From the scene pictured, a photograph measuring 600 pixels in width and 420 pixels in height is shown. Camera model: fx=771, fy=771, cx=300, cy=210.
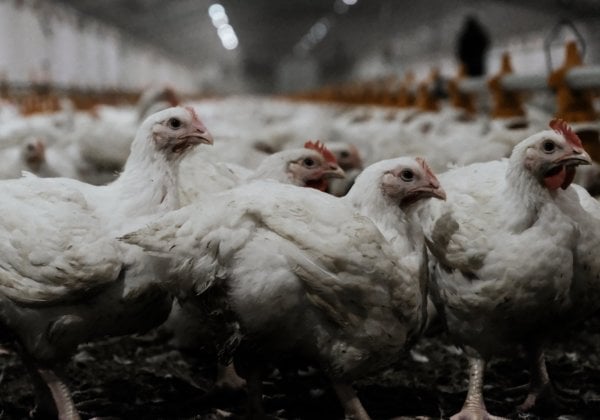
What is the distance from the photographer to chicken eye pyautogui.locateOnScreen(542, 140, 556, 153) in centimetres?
256

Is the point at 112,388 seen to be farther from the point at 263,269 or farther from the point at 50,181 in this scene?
the point at 263,269

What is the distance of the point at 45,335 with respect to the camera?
249cm

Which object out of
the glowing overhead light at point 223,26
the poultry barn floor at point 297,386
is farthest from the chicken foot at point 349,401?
the glowing overhead light at point 223,26

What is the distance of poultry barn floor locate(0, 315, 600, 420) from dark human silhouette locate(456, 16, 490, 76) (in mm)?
6264

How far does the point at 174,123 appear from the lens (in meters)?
2.72

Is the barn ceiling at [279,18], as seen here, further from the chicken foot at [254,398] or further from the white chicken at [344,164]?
the chicken foot at [254,398]

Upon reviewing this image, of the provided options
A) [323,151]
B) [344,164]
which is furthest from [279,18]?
[323,151]

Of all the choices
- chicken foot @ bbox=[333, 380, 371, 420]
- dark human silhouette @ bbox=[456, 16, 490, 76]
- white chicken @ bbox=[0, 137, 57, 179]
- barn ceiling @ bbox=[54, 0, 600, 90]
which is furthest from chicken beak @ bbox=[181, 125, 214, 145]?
barn ceiling @ bbox=[54, 0, 600, 90]

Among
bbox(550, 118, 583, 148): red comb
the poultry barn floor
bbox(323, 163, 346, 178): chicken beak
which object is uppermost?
bbox(550, 118, 583, 148): red comb

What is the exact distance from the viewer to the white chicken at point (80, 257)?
2.40 meters

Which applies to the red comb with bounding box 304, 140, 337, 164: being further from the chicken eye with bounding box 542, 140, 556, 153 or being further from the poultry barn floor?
the poultry barn floor

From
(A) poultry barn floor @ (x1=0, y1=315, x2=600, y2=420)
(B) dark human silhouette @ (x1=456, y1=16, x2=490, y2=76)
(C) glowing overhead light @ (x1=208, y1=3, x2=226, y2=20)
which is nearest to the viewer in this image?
(A) poultry barn floor @ (x1=0, y1=315, x2=600, y2=420)

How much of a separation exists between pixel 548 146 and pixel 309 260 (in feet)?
3.02

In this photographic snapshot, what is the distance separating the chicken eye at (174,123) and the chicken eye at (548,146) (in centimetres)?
125
